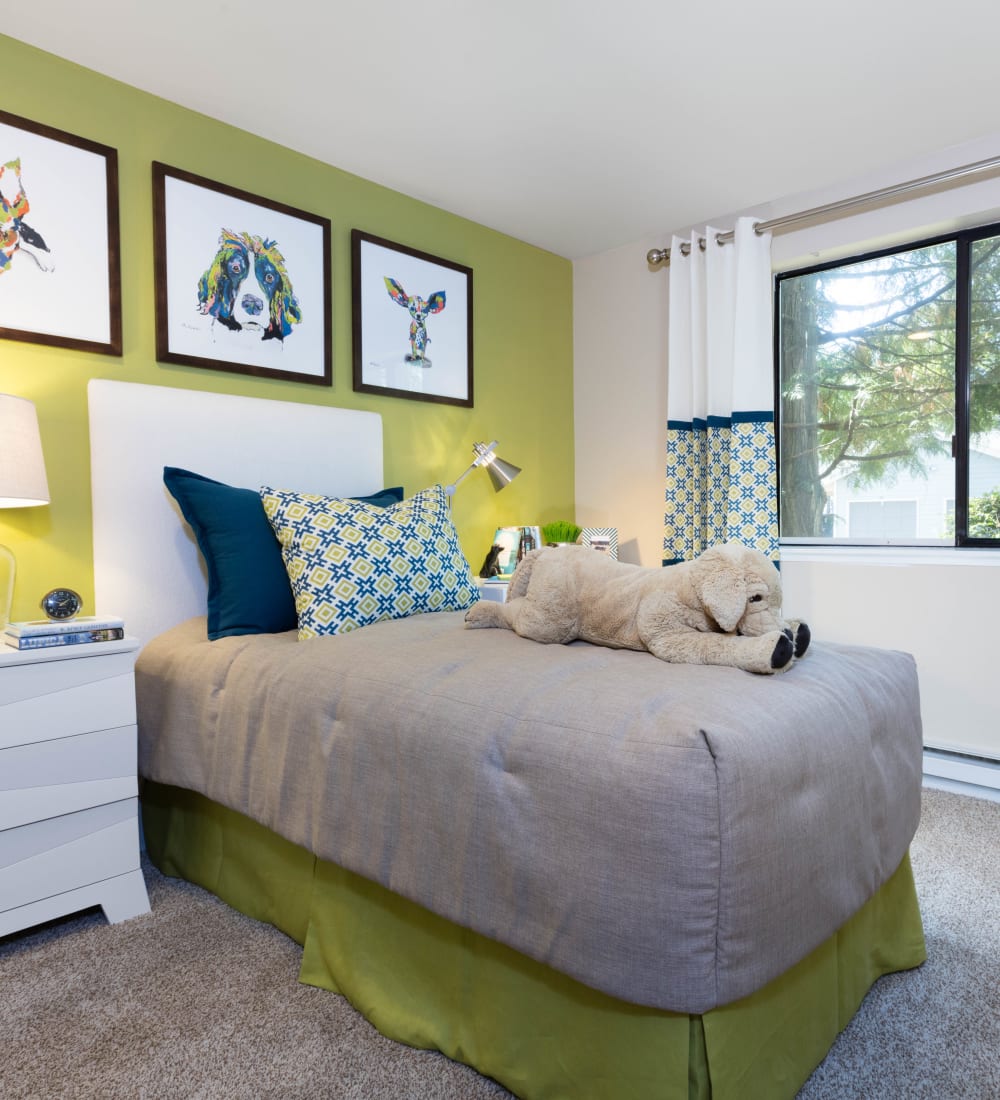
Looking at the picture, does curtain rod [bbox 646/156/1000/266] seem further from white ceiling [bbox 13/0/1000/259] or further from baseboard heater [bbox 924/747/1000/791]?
baseboard heater [bbox 924/747/1000/791]

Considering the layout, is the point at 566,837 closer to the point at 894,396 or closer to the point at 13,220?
the point at 13,220

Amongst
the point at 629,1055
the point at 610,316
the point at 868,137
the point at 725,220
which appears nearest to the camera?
the point at 629,1055

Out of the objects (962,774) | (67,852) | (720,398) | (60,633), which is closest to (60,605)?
(60,633)

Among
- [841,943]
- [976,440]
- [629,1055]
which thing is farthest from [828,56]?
[629,1055]

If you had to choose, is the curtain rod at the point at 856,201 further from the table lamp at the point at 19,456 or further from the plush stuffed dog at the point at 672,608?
the table lamp at the point at 19,456

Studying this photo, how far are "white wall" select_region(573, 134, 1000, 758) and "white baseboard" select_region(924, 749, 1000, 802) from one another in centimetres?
5

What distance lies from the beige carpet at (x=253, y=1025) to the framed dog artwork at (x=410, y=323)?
1992 millimetres

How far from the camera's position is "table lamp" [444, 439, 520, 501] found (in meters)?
3.24

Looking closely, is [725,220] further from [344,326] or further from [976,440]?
[344,326]

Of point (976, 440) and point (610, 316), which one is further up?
point (610, 316)

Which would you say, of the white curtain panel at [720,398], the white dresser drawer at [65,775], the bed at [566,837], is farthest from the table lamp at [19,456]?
the white curtain panel at [720,398]

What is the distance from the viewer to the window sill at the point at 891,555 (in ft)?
9.07

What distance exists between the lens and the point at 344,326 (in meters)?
2.90

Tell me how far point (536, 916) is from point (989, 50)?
8.67ft
